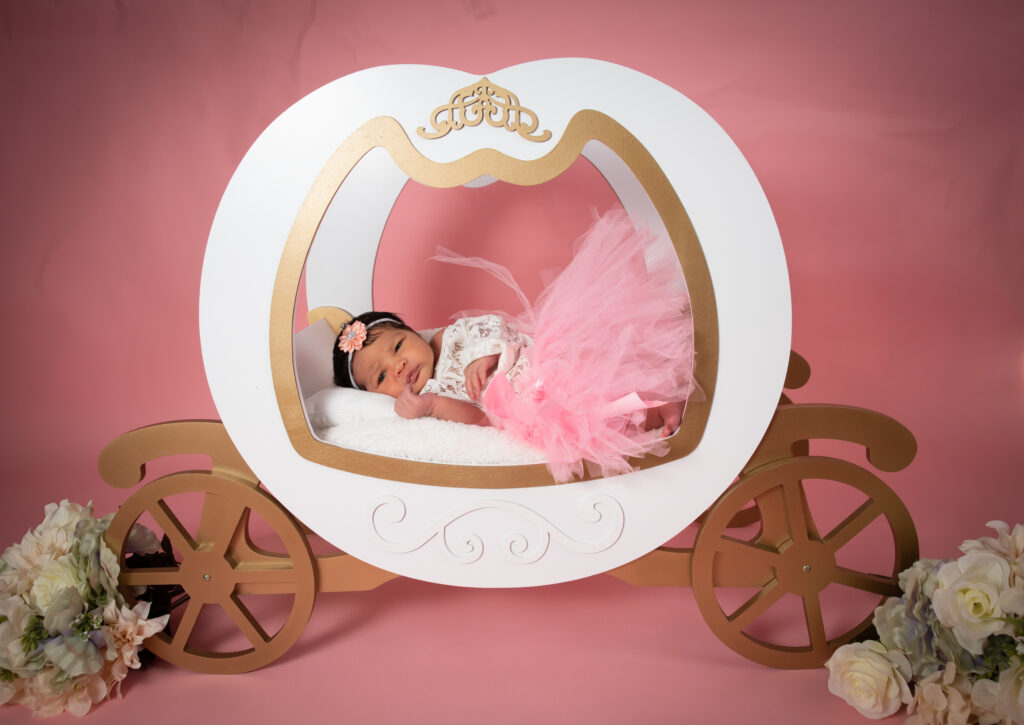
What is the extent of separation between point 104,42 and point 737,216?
261 centimetres

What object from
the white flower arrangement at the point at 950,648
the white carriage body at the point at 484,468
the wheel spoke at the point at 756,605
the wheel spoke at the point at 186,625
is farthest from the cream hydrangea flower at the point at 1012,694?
the wheel spoke at the point at 186,625

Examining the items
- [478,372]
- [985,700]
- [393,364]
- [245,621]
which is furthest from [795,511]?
[245,621]

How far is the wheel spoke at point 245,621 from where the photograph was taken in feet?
6.39

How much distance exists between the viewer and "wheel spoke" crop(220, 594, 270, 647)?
1.95 m

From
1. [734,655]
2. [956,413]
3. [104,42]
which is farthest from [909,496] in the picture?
[104,42]

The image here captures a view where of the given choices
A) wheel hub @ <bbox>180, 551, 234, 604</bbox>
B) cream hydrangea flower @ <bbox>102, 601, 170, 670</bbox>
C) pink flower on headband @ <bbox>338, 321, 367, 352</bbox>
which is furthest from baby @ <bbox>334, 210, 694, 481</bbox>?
cream hydrangea flower @ <bbox>102, 601, 170, 670</bbox>

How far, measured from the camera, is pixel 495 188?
3084 mm

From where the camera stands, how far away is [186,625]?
75.9 inches

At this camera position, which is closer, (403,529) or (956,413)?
(403,529)

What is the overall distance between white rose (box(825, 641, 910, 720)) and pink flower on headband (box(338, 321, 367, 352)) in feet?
5.02

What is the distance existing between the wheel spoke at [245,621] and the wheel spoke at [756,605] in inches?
47.5

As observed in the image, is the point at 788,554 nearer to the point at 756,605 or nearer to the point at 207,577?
the point at 756,605

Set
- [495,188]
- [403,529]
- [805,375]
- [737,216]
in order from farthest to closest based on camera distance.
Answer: [495,188], [805,375], [403,529], [737,216]

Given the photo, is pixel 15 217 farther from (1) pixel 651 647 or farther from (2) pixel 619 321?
(1) pixel 651 647
